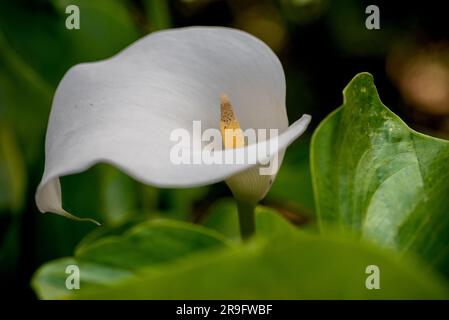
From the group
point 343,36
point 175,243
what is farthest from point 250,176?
point 343,36

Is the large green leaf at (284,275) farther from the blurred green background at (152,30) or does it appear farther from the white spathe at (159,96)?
the blurred green background at (152,30)

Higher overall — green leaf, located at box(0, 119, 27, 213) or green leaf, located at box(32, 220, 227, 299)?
green leaf, located at box(0, 119, 27, 213)

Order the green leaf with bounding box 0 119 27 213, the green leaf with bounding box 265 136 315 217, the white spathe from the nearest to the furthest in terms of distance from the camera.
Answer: the white spathe < the green leaf with bounding box 0 119 27 213 < the green leaf with bounding box 265 136 315 217

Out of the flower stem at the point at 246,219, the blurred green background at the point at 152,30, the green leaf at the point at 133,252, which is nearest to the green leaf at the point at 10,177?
the blurred green background at the point at 152,30

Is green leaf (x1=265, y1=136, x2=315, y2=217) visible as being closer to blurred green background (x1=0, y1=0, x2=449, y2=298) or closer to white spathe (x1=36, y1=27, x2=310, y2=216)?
blurred green background (x1=0, y1=0, x2=449, y2=298)

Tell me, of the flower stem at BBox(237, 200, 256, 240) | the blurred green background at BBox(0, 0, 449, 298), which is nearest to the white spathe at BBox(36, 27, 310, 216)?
the flower stem at BBox(237, 200, 256, 240)

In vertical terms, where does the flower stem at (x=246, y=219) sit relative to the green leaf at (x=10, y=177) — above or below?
below

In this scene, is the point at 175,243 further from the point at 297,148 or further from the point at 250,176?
the point at 297,148
